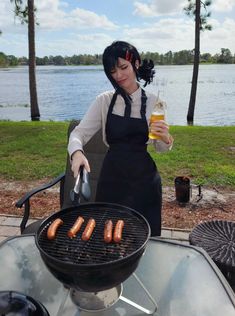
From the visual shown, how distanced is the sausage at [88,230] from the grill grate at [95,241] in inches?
1.1

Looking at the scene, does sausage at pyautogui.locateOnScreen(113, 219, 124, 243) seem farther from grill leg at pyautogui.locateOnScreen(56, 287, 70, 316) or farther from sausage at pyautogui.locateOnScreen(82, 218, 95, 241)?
grill leg at pyautogui.locateOnScreen(56, 287, 70, 316)

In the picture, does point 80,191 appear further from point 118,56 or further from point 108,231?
point 118,56

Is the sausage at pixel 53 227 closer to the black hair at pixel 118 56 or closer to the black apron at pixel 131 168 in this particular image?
the black apron at pixel 131 168

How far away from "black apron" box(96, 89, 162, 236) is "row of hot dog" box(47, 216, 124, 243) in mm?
960

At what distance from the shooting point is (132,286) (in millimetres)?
1835

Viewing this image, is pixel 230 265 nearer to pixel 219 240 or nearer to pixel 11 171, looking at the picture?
pixel 219 240

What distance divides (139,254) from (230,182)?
431 centimetres

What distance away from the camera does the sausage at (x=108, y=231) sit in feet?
5.19

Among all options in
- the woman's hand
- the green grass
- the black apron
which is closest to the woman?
the black apron

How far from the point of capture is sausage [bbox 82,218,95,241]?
1606 mm

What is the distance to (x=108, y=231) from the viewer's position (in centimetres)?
162

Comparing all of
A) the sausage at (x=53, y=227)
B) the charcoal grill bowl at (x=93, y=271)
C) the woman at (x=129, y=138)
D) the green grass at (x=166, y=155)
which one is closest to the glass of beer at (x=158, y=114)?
the woman at (x=129, y=138)

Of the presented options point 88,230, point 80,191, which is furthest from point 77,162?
point 88,230

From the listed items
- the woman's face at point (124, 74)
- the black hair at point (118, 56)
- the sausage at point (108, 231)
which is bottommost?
the sausage at point (108, 231)
